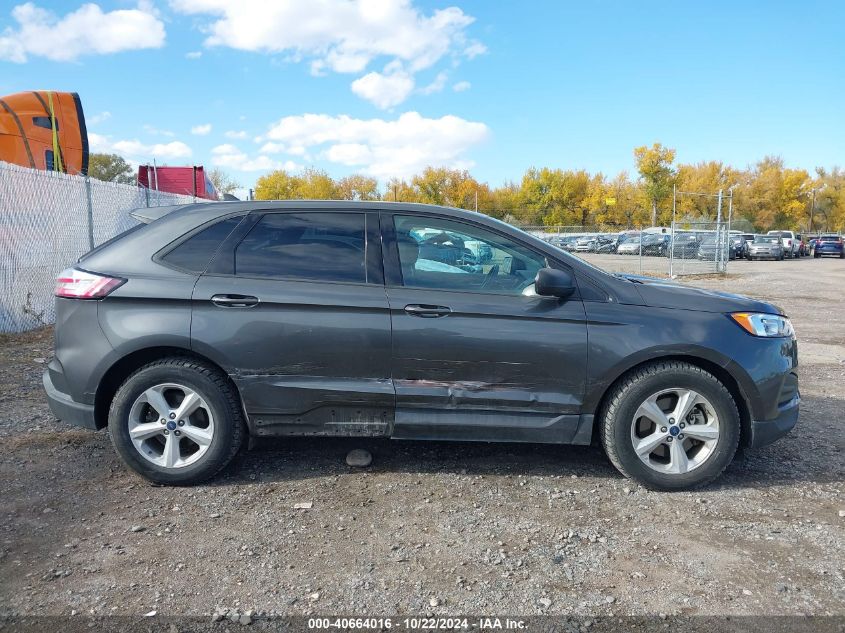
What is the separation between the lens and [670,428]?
3.64 m

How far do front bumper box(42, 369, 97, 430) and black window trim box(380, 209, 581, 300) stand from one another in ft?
6.38

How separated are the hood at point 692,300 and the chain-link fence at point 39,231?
7823 millimetres

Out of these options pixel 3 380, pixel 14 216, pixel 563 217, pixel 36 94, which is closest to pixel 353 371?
pixel 3 380

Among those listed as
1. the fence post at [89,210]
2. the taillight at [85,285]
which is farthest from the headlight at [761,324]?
the fence post at [89,210]

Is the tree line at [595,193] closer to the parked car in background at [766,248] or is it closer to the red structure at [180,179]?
the parked car in background at [766,248]

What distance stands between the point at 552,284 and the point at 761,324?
4.44 feet

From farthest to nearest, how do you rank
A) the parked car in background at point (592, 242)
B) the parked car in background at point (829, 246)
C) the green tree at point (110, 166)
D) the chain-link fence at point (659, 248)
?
1. the green tree at point (110, 166)
2. the parked car in background at point (592, 242)
3. the parked car in background at point (829, 246)
4. the chain-link fence at point (659, 248)

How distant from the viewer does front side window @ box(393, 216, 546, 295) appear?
371 centimetres

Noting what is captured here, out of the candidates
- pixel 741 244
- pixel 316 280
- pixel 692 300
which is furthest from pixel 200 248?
pixel 741 244

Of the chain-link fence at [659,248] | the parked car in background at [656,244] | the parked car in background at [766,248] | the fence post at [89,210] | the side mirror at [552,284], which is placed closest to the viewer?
the side mirror at [552,284]

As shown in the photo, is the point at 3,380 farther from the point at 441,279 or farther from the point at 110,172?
the point at 110,172

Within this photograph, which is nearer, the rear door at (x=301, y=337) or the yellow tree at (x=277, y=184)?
the rear door at (x=301, y=337)

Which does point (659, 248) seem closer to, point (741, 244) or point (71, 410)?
point (741, 244)

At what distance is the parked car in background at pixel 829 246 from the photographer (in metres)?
43.9
